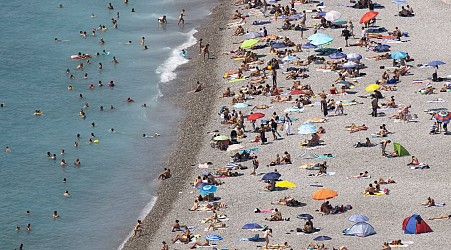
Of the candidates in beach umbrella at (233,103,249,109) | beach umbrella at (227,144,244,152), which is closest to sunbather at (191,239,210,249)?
beach umbrella at (227,144,244,152)

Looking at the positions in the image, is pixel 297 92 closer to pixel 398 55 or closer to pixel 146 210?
pixel 398 55

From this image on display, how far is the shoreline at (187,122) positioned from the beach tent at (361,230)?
1084cm

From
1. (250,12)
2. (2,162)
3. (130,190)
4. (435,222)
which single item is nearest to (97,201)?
(130,190)

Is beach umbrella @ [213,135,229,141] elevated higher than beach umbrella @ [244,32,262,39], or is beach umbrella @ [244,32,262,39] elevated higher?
beach umbrella @ [244,32,262,39]

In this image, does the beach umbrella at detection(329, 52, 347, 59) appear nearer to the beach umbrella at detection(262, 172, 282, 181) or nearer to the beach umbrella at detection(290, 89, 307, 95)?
the beach umbrella at detection(290, 89, 307, 95)

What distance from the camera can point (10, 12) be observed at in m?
95.4

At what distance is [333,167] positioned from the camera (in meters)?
55.7

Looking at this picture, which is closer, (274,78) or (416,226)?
A: (416,226)

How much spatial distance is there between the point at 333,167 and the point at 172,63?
27177mm

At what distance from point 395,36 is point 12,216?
1199 inches

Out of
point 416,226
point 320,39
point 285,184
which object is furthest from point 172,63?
point 416,226

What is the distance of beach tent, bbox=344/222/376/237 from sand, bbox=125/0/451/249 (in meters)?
0.25

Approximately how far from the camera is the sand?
4888 centimetres

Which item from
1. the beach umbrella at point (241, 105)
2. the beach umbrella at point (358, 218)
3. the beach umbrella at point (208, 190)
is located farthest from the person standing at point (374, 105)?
the beach umbrella at point (358, 218)
